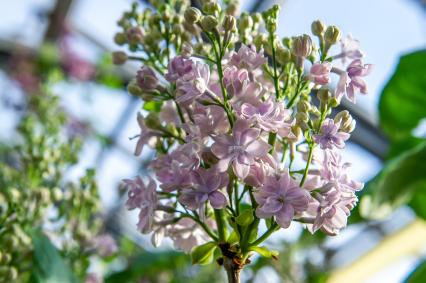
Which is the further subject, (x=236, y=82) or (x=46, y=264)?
(x=46, y=264)

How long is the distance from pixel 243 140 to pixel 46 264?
0.33 m

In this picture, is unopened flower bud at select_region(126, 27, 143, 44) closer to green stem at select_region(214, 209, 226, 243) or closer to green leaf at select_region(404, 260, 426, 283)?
green stem at select_region(214, 209, 226, 243)

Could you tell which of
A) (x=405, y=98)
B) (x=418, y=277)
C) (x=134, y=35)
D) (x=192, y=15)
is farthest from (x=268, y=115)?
(x=405, y=98)

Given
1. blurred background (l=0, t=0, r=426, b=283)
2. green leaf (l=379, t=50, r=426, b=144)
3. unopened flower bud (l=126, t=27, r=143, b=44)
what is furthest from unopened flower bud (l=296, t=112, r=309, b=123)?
blurred background (l=0, t=0, r=426, b=283)

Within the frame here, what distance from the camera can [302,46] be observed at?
0.51m

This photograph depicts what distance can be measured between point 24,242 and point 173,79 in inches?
12.6

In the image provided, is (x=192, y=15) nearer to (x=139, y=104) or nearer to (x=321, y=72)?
(x=321, y=72)

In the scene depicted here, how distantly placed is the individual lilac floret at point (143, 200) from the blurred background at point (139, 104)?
820mm

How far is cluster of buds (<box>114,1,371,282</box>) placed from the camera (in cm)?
47

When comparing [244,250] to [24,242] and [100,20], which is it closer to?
[24,242]

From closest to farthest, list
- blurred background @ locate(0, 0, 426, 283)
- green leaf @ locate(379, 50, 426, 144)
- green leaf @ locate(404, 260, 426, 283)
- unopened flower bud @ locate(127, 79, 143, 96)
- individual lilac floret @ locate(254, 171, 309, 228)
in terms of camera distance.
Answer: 1. individual lilac floret @ locate(254, 171, 309, 228)
2. unopened flower bud @ locate(127, 79, 143, 96)
3. green leaf @ locate(404, 260, 426, 283)
4. green leaf @ locate(379, 50, 426, 144)
5. blurred background @ locate(0, 0, 426, 283)

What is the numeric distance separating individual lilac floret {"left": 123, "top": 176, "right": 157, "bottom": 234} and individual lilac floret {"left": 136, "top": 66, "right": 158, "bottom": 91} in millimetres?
83

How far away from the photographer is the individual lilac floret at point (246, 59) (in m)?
0.51

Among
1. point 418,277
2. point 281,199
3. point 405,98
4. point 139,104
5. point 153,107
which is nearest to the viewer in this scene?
point 281,199
